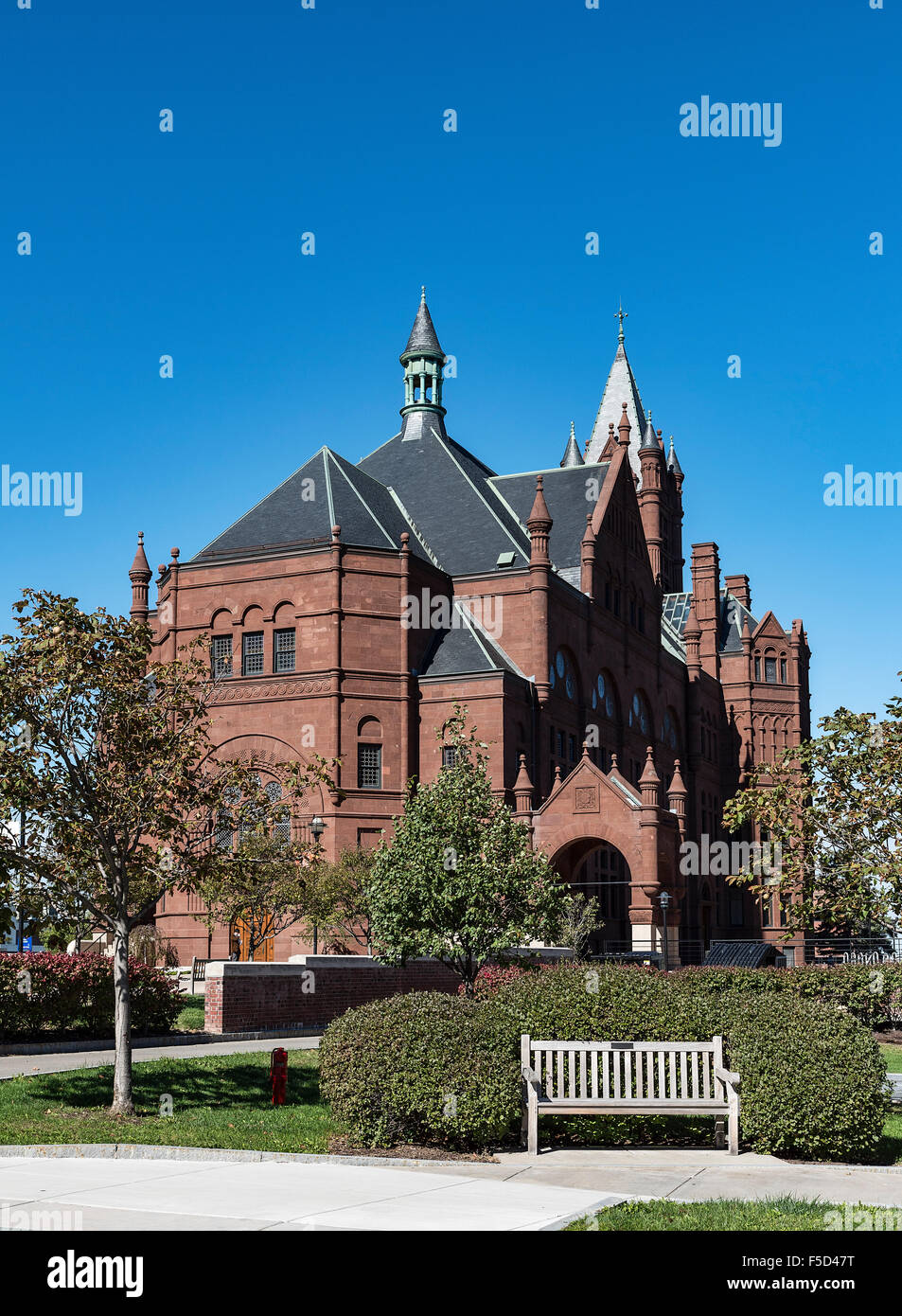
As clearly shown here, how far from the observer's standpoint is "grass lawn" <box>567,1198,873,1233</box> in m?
8.92

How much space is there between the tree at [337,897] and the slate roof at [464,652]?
999 centimetres

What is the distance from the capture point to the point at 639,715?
67.2 meters

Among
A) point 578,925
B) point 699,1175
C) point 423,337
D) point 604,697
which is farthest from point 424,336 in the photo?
point 699,1175

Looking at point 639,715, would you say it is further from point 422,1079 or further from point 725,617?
point 422,1079

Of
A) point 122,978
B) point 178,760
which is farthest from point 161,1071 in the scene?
point 178,760

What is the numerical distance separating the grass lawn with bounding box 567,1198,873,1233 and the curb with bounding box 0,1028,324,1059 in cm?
1490

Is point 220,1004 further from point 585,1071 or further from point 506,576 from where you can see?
point 506,576

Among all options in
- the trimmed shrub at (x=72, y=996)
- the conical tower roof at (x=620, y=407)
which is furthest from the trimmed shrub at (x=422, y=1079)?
the conical tower roof at (x=620, y=407)

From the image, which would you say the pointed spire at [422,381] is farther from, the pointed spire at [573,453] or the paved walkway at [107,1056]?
the paved walkway at [107,1056]

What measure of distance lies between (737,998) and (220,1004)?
14.1 metres

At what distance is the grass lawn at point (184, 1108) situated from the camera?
1391 cm

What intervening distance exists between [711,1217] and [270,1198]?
10.8 ft

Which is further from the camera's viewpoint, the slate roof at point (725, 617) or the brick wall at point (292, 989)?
the slate roof at point (725, 617)
